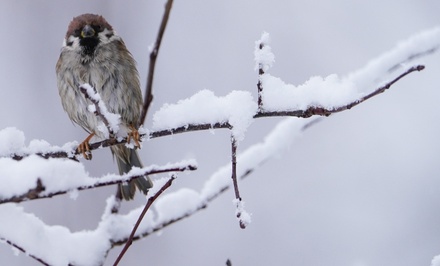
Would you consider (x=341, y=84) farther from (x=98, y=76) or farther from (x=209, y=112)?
(x=98, y=76)

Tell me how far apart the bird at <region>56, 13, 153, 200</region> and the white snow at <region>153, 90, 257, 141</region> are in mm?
915

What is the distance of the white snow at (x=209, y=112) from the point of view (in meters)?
1.52

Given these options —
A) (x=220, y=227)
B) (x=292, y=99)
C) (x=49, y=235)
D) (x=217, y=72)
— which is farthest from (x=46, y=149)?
(x=217, y=72)

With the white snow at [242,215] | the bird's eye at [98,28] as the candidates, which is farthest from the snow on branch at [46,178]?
the bird's eye at [98,28]

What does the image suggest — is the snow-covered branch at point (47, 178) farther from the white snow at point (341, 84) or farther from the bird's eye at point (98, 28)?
the bird's eye at point (98, 28)

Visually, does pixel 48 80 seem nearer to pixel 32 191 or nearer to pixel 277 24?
pixel 277 24

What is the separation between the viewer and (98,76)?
263 centimetres

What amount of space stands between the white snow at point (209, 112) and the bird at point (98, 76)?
0.92m

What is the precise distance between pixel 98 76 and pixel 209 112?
117cm

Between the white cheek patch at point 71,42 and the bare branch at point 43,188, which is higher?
the white cheek patch at point 71,42

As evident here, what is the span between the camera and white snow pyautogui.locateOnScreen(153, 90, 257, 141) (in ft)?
4.99

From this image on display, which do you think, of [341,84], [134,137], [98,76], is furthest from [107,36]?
[341,84]

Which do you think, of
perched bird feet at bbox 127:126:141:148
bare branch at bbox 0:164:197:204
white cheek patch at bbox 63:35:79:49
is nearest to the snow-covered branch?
bare branch at bbox 0:164:197:204

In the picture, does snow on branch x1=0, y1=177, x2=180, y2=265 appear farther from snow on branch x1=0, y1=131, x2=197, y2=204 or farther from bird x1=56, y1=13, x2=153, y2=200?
bird x1=56, y1=13, x2=153, y2=200
